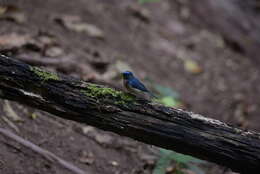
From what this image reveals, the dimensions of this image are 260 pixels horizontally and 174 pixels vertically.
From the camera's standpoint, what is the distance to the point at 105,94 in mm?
3855

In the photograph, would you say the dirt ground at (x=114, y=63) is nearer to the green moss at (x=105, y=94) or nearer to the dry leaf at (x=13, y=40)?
the dry leaf at (x=13, y=40)

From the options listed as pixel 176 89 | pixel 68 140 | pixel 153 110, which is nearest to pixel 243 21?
pixel 176 89

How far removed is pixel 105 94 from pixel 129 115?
27 centimetres

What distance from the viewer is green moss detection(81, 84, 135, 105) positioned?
151 inches

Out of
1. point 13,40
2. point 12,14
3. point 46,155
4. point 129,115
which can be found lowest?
point 46,155

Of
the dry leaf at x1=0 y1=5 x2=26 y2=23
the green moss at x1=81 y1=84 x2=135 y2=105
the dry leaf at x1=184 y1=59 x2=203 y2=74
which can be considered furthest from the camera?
the dry leaf at x1=184 y1=59 x2=203 y2=74

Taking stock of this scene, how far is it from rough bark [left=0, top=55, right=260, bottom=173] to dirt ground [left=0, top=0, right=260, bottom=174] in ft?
2.99

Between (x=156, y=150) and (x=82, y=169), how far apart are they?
1.11 m

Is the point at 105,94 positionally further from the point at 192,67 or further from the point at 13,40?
the point at 192,67

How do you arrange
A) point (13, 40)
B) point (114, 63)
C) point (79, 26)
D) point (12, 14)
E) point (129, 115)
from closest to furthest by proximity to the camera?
point (129, 115)
point (13, 40)
point (12, 14)
point (114, 63)
point (79, 26)

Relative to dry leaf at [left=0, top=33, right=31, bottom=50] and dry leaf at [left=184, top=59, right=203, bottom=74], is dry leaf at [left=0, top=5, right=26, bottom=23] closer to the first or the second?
dry leaf at [left=0, top=33, right=31, bottom=50]

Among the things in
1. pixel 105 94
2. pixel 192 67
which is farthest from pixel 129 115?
pixel 192 67

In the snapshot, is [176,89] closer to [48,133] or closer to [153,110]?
[48,133]

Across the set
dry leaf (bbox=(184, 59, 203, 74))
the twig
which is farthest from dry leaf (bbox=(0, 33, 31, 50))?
dry leaf (bbox=(184, 59, 203, 74))
